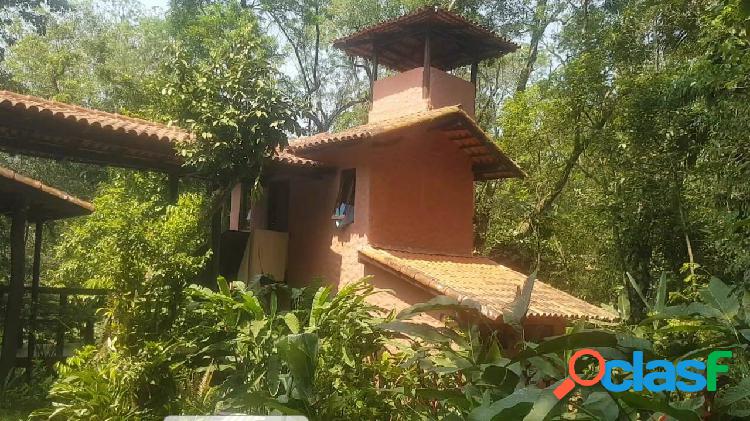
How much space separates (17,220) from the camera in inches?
361

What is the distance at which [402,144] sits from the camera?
36.8 ft

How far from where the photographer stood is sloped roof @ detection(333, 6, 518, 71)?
12312 mm

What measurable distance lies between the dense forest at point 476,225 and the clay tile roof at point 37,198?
0.63 meters

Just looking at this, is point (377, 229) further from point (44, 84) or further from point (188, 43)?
point (44, 84)

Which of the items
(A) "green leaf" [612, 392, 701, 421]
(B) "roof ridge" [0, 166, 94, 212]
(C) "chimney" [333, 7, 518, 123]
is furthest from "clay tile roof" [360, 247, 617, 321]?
(A) "green leaf" [612, 392, 701, 421]

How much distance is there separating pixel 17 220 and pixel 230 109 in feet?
12.7

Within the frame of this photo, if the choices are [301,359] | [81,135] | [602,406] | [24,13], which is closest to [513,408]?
[602,406]

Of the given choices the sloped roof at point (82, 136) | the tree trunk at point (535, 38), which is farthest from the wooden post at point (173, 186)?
the tree trunk at point (535, 38)

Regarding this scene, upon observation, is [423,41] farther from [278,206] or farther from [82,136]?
[82,136]

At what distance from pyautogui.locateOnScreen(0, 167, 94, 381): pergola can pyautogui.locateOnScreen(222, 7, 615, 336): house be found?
9.58ft

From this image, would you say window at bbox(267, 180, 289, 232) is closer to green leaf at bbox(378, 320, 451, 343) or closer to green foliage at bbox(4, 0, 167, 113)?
green foliage at bbox(4, 0, 167, 113)

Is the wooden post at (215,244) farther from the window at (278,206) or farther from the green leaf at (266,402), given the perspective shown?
the green leaf at (266,402)

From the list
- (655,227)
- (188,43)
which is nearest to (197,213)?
(655,227)

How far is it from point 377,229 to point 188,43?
13.3 metres
